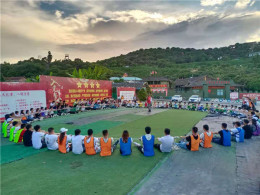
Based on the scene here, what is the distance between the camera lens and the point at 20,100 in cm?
1463

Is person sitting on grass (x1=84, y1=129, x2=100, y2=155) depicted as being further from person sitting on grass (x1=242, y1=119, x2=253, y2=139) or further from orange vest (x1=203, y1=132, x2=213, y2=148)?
person sitting on grass (x1=242, y1=119, x2=253, y2=139)

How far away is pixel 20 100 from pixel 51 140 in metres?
9.27

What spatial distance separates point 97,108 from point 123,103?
420cm

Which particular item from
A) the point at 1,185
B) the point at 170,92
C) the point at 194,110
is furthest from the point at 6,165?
the point at 170,92

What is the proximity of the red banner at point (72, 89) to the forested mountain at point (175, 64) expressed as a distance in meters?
21.9

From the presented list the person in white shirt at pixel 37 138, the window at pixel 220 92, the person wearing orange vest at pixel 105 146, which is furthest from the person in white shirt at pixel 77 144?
the window at pixel 220 92

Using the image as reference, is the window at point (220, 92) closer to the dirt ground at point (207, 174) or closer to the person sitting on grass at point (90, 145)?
the dirt ground at point (207, 174)

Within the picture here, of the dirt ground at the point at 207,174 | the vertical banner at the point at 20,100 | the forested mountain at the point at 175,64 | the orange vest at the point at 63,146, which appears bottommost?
the dirt ground at the point at 207,174

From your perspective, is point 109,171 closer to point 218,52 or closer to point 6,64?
point 6,64

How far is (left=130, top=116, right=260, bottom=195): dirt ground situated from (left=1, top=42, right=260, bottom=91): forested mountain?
124ft

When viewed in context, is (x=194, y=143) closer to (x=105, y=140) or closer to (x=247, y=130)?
(x=105, y=140)

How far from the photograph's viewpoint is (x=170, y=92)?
43.2 m

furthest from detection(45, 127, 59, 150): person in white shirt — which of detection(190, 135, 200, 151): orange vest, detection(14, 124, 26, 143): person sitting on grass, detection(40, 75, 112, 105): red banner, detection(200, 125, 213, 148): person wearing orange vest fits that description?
detection(40, 75, 112, 105): red banner

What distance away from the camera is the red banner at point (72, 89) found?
56.4ft
